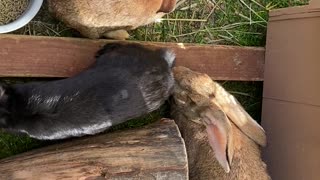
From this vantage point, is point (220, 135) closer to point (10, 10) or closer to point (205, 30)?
point (205, 30)

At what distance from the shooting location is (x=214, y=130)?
12.1ft

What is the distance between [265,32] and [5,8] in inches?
67.7

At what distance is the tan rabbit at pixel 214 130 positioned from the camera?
3.70m

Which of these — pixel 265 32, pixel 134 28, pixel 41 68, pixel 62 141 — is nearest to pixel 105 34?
pixel 134 28

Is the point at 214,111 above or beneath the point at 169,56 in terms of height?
beneath

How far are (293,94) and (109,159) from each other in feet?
4.15

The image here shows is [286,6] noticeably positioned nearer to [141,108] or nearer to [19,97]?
[141,108]

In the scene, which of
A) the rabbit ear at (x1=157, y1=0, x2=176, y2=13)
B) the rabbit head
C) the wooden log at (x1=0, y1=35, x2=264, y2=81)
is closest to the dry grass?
the wooden log at (x1=0, y1=35, x2=264, y2=81)

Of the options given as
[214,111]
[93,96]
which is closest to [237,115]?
[214,111]

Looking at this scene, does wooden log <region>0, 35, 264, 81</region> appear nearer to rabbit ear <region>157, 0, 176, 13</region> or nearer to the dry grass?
the dry grass

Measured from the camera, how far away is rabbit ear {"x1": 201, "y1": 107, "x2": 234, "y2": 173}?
12.0 feet

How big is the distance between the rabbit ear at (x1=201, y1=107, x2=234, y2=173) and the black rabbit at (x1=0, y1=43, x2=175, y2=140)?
12.1 inches

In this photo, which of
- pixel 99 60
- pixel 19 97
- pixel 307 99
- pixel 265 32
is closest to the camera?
pixel 19 97

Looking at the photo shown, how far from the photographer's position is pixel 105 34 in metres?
3.80
